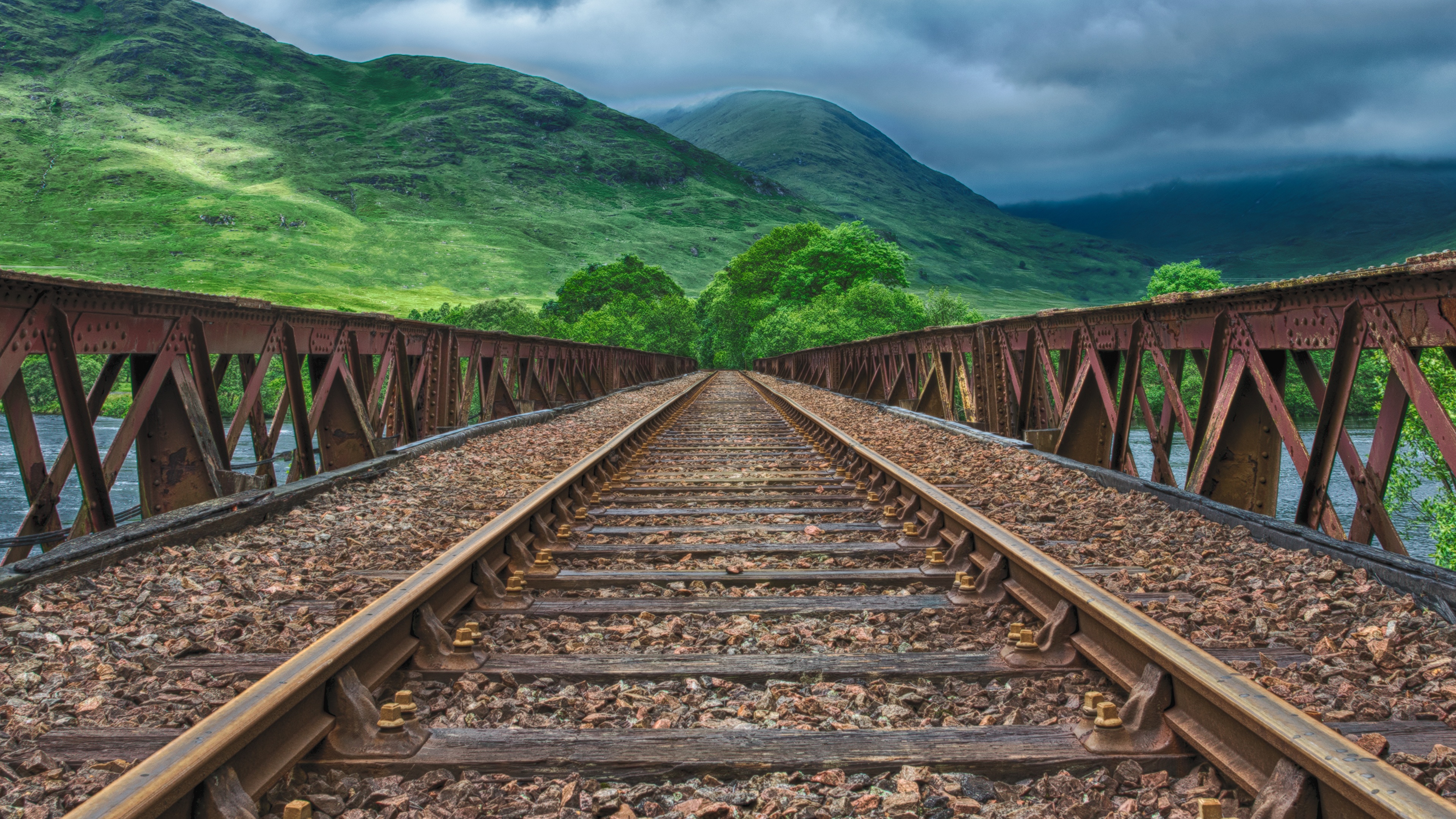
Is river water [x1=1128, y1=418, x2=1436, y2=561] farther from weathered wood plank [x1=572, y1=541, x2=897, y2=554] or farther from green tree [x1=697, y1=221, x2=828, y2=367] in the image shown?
green tree [x1=697, y1=221, x2=828, y2=367]

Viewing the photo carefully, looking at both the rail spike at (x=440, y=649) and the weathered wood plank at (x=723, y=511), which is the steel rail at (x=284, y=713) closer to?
the rail spike at (x=440, y=649)

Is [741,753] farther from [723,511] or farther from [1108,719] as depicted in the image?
[723,511]

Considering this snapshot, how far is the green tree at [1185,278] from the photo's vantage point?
80000 mm

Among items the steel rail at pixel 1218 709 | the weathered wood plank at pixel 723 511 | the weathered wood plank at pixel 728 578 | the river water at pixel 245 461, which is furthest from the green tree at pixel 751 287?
the steel rail at pixel 1218 709

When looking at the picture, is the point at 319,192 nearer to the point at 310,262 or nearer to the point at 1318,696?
the point at 310,262

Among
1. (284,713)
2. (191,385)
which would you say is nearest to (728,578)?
(284,713)

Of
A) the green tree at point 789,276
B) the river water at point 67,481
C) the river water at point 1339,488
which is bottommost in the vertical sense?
the river water at point 1339,488

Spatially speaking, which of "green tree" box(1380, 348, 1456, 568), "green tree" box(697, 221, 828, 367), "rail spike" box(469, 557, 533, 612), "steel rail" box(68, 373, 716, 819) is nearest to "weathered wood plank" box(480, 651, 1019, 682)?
"steel rail" box(68, 373, 716, 819)

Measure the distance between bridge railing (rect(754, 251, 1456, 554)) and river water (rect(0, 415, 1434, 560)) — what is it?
6.85 metres

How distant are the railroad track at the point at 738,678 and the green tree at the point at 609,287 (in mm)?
91070

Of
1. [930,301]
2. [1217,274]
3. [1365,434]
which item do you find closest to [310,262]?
[930,301]

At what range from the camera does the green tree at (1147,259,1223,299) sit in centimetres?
8000

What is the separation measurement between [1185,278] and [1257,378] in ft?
288

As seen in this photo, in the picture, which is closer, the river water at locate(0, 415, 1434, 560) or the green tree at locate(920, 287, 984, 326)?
the river water at locate(0, 415, 1434, 560)
